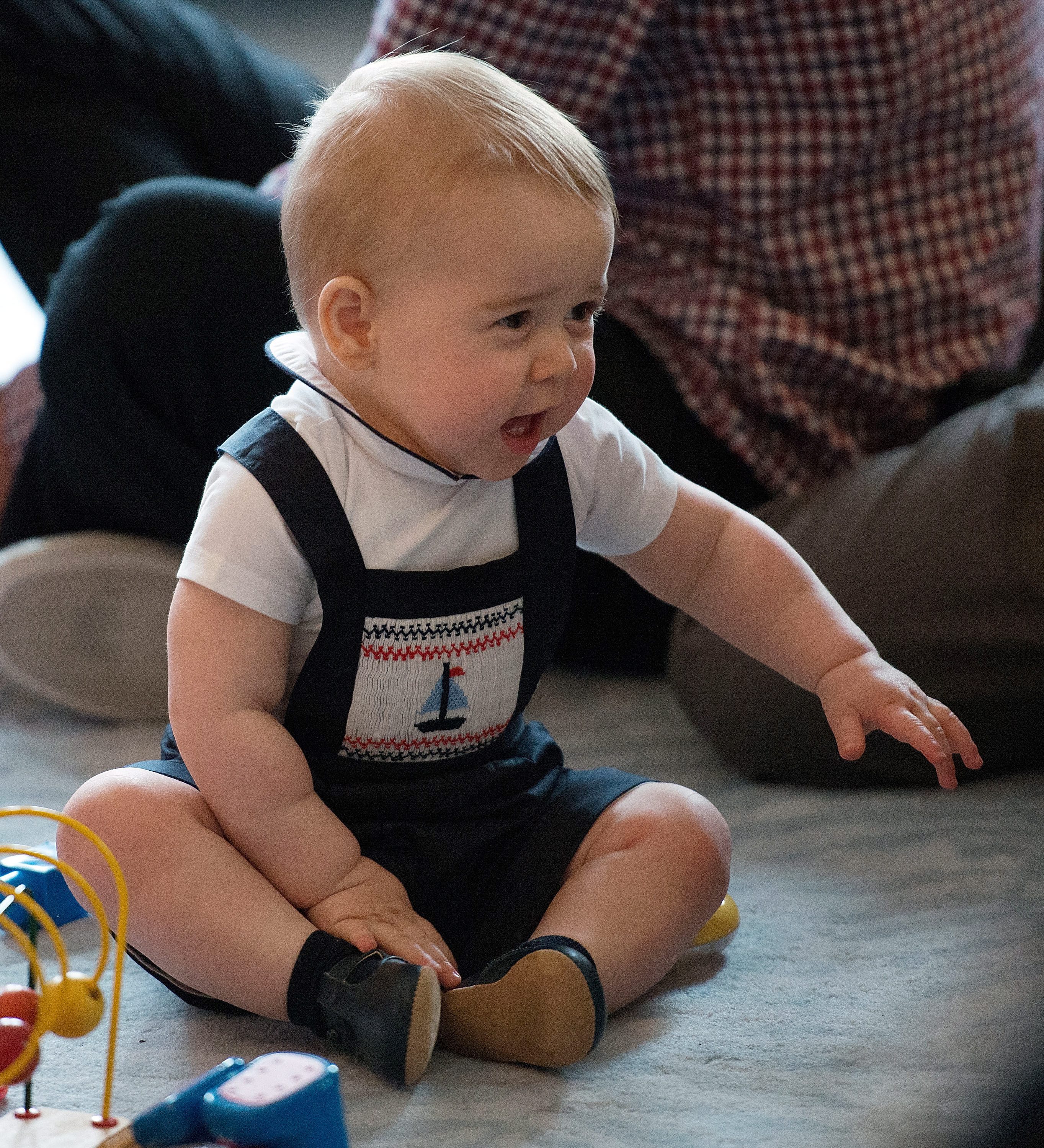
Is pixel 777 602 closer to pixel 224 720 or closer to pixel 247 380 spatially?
pixel 224 720

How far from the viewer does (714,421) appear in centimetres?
108

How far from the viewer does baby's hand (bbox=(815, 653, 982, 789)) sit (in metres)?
0.65

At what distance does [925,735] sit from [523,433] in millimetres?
261

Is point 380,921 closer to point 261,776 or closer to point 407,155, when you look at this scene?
point 261,776

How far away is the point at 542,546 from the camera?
2.36 ft

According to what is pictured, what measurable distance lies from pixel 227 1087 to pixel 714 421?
0.74m

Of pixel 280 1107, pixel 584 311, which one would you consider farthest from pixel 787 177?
pixel 280 1107

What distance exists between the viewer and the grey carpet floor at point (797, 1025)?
564 millimetres

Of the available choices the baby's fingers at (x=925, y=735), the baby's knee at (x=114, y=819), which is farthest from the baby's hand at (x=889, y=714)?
the baby's knee at (x=114, y=819)

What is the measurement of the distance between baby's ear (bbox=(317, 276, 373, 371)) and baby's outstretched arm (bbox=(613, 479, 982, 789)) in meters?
0.22

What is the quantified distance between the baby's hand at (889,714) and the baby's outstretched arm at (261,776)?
0.81 feet

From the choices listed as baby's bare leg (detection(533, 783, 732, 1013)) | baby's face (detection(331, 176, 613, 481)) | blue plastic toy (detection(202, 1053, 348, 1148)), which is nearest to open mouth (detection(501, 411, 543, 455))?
baby's face (detection(331, 176, 613, 481))

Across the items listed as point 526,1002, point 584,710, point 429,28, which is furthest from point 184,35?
point 526,1002

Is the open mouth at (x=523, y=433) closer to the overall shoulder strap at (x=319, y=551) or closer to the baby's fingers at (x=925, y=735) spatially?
the overall shoulder strap at (x=319, y=551)
